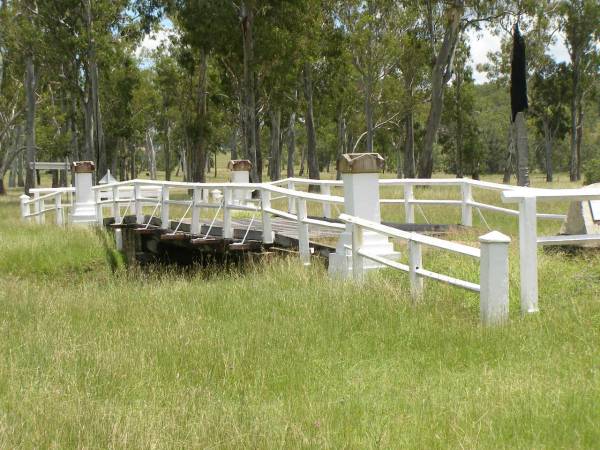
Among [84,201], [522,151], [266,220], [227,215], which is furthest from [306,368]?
[522,151]

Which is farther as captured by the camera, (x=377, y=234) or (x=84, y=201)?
(x=84, y=201)

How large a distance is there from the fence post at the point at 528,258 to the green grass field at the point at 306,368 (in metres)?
0.18

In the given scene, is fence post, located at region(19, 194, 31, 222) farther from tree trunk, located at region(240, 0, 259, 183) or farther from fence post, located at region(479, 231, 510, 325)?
fence post, located at region(479, 231, 510, 325)

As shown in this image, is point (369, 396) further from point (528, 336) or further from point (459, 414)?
point (528, 336)

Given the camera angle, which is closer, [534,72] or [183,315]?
[183,315]

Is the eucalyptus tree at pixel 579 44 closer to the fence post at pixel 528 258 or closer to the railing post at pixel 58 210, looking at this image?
the railing post at pixel 58 210

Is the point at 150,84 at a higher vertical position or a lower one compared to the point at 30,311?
higher

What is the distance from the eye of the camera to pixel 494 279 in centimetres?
674

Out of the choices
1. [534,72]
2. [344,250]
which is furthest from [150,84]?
[344,250]

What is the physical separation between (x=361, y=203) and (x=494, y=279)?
3.78 metres

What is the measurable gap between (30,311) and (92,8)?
3240 centimetres

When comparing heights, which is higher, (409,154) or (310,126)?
(310,126)

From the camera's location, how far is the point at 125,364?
Answer: 6.05 metres

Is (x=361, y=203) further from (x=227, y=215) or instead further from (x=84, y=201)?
(x=84, y=201)
